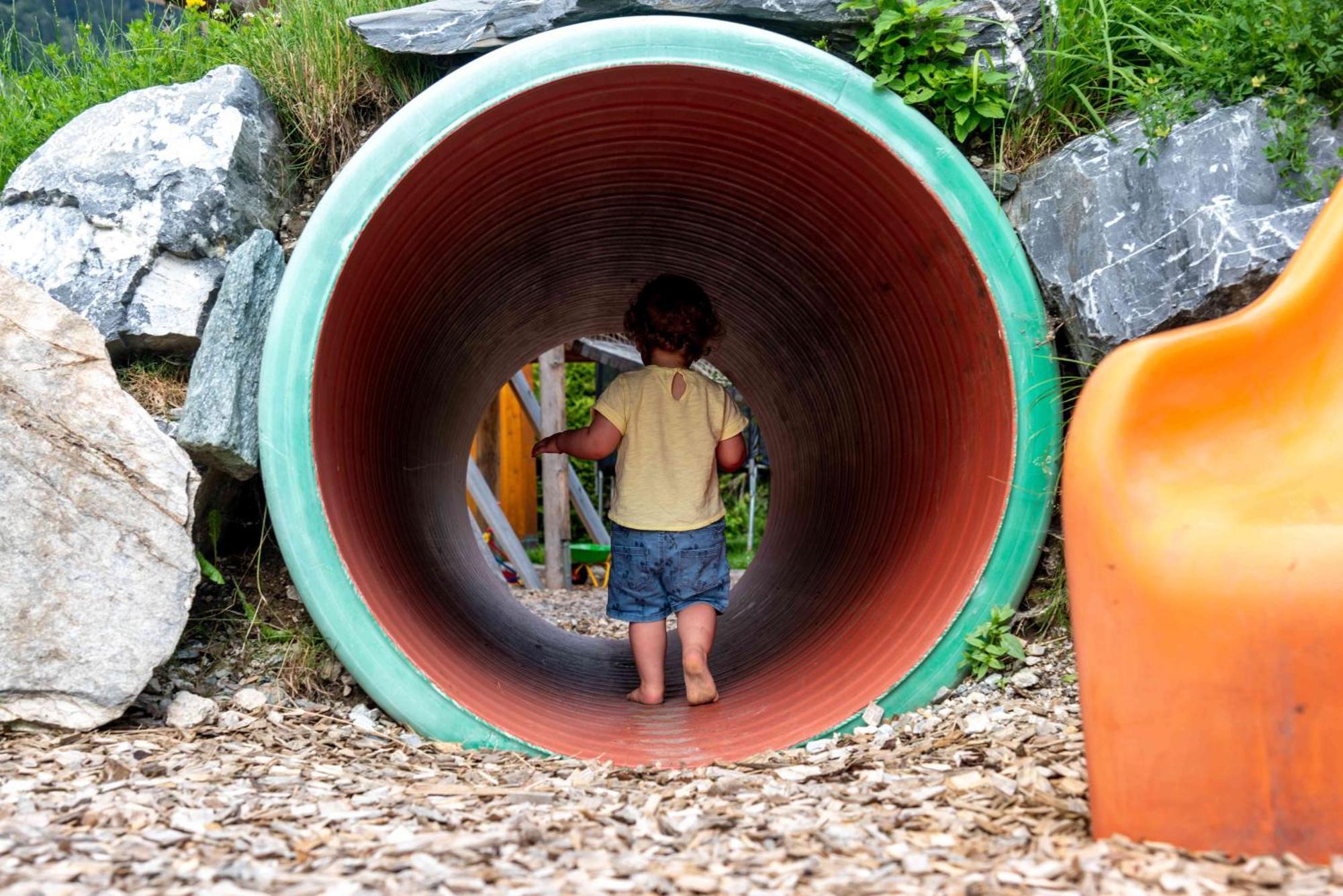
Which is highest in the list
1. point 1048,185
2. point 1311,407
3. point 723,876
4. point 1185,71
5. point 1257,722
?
point 1185,71

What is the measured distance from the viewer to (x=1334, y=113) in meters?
2.89

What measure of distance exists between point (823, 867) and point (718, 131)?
2.15 m

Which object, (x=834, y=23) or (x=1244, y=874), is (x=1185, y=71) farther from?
(x=1244, y=874)

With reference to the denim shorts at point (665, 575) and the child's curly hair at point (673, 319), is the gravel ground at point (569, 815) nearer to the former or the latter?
the denim shorts at point (665, 575)

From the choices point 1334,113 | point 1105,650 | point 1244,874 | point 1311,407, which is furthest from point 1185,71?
point 1244,874

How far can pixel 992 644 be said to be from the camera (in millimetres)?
2955

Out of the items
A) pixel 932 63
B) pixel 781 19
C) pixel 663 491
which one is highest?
pixel 781 19

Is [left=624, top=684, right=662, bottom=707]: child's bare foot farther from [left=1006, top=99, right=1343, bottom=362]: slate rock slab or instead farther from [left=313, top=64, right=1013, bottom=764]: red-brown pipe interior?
[left=1006, top=99, right=1343, bottom=362]: slate rock slab

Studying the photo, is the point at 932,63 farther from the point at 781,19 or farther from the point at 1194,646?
the point at 1194,646

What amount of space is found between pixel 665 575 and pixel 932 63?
174cm

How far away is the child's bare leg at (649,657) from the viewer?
12.3 ft

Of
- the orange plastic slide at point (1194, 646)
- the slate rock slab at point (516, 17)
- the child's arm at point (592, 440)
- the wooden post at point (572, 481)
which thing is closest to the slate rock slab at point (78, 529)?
the child's arm at point (592, 440)

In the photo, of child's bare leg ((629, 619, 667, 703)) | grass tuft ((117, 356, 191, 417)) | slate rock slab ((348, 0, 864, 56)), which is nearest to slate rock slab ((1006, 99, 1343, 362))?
slate rock slab ((348, 0, 864, 56))

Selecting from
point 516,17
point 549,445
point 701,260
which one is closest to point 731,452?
point 549,445
